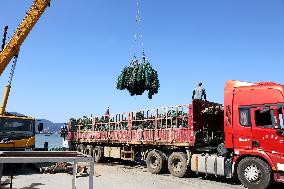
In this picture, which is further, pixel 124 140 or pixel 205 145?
pixel 124 140

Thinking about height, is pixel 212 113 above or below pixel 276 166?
above

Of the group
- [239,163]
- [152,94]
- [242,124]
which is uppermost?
[152,94]

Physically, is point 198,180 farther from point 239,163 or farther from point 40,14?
point 40,14

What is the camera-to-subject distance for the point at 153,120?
1462cm

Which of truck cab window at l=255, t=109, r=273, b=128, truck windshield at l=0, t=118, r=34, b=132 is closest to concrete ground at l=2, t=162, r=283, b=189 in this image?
truck windshield at l=0, t=118, r=34, b=132

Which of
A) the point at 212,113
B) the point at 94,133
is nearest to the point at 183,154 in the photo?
the point at 212,113

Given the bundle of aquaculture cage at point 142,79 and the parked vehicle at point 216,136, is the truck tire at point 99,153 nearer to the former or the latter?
the parked vehicle at point 216,136

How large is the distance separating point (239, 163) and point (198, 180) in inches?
82.6

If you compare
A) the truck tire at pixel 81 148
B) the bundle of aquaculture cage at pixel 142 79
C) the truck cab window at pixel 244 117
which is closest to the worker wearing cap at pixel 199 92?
the bundle of aquaculture cage at pixel 142 79

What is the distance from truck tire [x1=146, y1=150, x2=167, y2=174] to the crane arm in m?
10.1

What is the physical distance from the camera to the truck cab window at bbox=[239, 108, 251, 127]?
10.9 m

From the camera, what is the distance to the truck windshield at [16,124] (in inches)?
574

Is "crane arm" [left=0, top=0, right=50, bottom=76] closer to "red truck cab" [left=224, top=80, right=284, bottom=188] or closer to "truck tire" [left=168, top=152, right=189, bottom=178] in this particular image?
"truck tire" [left=168, top=152, right=189, bottom=178]

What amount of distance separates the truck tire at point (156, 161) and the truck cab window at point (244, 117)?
Answer: 4.26 m
